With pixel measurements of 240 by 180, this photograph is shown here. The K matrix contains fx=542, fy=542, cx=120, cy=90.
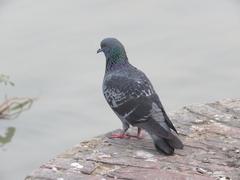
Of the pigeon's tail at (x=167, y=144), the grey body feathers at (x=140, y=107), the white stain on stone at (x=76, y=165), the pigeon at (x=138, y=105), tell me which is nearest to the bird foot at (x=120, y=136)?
the pigeon at (x=138, y=105)

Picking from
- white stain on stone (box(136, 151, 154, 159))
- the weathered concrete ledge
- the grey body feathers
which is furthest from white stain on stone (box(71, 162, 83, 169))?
the grey body feathers

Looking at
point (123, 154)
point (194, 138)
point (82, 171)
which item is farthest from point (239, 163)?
point (82, 171)

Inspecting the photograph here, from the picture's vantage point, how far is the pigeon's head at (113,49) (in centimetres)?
480

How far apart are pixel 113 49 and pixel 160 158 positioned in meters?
1.24

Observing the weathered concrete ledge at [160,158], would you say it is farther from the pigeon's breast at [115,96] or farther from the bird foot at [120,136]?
the pigeon's breast at [115,96]

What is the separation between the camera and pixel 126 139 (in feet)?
14.9

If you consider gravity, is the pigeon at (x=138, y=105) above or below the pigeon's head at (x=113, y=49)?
below

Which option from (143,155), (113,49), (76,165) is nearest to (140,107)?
(143,155)

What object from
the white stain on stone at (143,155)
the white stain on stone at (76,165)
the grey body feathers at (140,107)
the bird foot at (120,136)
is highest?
the grey body feathers at (140,107)

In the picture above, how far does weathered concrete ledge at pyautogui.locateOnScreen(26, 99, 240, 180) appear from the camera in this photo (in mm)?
3773

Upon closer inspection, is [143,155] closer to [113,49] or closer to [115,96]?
[115,96]

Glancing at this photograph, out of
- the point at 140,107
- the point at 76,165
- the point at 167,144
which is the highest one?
the point at 140,107

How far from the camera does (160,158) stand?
160 inches

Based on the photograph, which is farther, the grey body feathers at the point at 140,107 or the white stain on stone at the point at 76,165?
the grey body feathers at the point at 140,107
